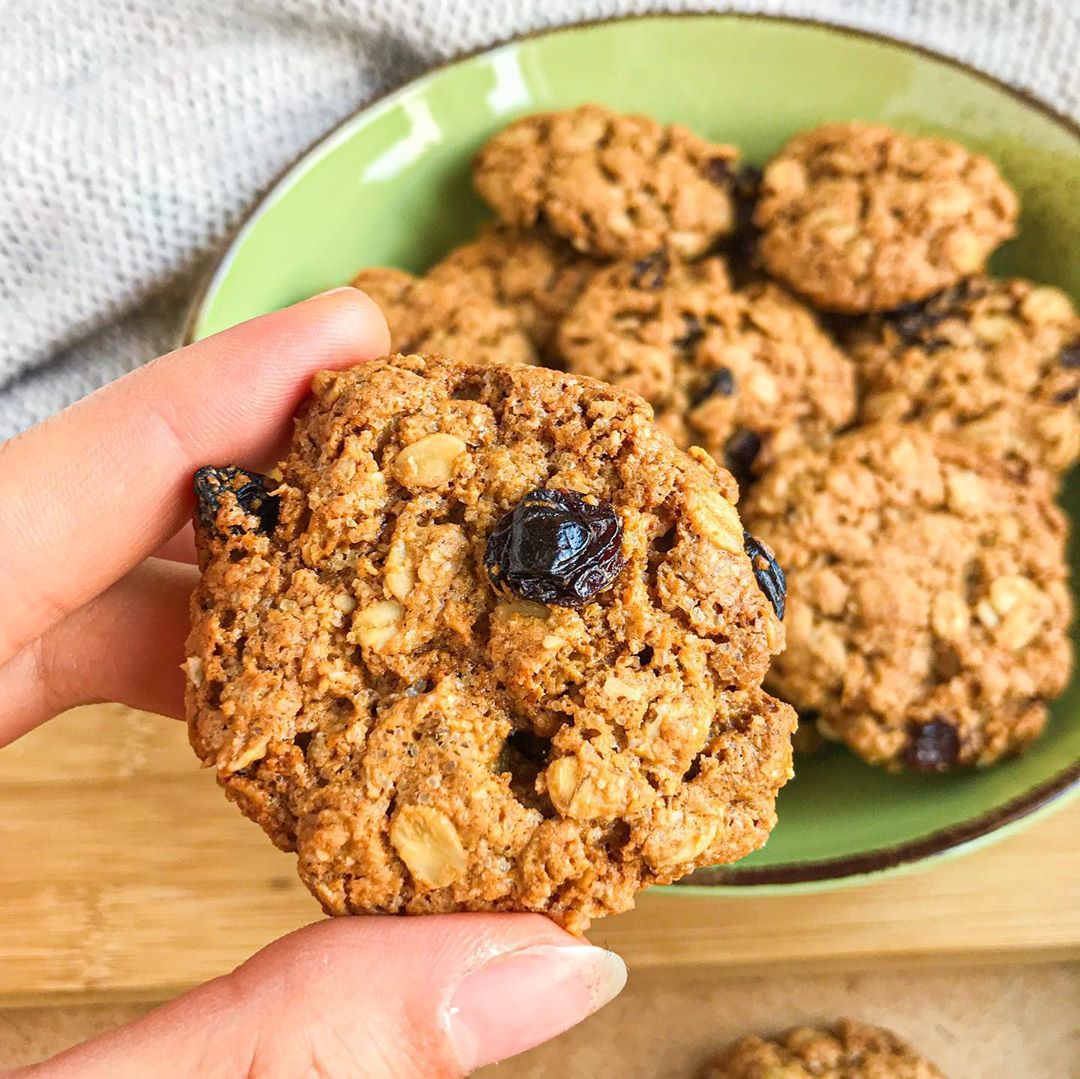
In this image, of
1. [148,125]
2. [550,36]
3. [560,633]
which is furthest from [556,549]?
[148,125]

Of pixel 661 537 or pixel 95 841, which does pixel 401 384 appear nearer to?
pixel 661 537

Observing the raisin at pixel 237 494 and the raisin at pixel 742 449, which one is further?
the raisin at pixel 742 449

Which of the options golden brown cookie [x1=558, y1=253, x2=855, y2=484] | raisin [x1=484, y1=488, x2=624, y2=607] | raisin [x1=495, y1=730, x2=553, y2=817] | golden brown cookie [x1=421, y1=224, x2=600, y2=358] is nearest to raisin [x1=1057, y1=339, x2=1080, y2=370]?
golden brown cookie [x1=558, y1=253, x2=855, y2=484]

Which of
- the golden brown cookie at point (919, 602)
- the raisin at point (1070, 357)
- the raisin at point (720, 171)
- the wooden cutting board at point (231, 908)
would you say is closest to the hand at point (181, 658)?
the wooden cutting board at point (231, 908)

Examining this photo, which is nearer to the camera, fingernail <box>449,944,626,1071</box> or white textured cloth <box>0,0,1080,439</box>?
fingernail <box>449,944,626,1071</box>

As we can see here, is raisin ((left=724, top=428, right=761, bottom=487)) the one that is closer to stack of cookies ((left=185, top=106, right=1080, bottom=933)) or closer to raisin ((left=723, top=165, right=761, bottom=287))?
stack of cookies ((left=185, top=106, right=1080, bottom=933))

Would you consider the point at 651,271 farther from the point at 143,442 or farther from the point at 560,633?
the point at 560,633

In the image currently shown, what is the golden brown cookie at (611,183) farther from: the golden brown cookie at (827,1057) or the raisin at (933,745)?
the golden brown cookie at (827,1057)
